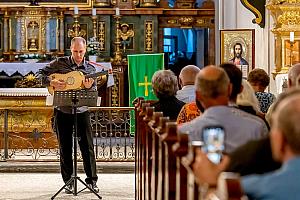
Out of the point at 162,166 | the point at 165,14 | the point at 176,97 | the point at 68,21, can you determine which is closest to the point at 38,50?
the point at 68,21

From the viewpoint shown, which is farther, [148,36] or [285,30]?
[148,36]

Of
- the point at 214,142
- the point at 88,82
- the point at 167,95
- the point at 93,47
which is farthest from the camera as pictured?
the point at 93,47

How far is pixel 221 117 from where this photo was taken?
434cm

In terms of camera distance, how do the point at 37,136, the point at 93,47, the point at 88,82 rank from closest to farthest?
1. the point at 88,82
2. the point at 37,136
3. the point at 93,47

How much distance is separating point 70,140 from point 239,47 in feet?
11.4

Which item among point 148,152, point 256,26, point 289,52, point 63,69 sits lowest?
point 148,152

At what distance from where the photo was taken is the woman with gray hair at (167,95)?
6750 mm

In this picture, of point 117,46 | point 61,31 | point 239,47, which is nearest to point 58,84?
point 239,47

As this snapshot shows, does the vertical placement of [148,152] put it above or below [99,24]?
below

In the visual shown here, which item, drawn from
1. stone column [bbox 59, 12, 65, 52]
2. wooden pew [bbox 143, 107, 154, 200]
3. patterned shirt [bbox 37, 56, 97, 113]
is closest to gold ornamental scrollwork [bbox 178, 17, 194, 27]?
stone column [bbox 59, 12, 65, 52]

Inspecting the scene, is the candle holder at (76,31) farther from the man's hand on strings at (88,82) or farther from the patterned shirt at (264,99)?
the patterned shirt at (264,99)

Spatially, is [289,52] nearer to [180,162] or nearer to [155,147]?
[155,147]

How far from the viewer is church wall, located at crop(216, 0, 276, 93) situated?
12109mm

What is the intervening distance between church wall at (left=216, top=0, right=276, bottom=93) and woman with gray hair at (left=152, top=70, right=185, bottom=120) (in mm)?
4442
